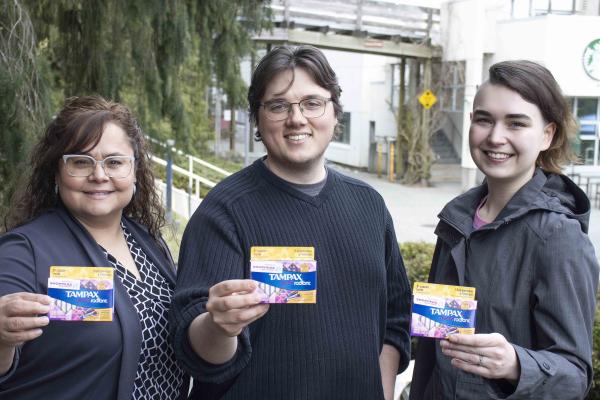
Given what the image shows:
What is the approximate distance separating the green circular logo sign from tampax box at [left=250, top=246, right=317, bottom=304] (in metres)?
16.3

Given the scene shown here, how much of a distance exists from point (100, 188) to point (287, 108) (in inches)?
27.1

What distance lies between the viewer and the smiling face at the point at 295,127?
7.63 ft

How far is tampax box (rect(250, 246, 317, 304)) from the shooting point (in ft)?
6.71

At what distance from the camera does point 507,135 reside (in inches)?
88.1

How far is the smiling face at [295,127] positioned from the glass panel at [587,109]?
16584 millimetres

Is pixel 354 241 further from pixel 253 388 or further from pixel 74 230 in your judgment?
pixel 74 230

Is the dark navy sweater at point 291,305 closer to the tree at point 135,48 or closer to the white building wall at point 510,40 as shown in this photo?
the tree at point 135,48

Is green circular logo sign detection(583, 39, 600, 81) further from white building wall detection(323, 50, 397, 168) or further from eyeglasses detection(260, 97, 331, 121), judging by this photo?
eyeglasses detection(260, 97, 331, 121)

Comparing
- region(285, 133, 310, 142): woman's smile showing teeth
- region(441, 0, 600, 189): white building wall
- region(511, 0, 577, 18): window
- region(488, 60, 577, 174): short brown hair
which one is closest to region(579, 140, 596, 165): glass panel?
region(441, 0, 600, 189): white building wall

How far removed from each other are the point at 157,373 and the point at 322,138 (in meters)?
0.98

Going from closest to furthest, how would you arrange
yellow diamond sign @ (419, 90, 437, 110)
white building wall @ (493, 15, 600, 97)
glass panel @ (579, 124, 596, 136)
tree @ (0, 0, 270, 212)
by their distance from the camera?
tree @ (0, 0, 270, 212) < white building wall @ (493, 15, 600, 97) < glass panel @ (579, 124, 596, 136) < yellow diamond sign @ (419, 90, 437, 110)

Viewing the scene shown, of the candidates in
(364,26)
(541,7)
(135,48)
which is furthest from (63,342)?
(541,7)

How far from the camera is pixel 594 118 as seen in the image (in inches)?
697

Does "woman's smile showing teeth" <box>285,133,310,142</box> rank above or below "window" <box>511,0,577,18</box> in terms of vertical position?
below
